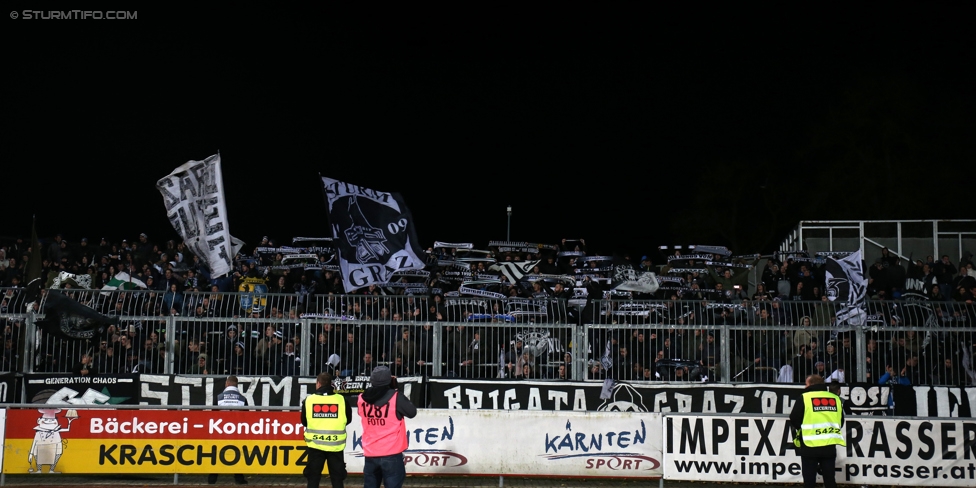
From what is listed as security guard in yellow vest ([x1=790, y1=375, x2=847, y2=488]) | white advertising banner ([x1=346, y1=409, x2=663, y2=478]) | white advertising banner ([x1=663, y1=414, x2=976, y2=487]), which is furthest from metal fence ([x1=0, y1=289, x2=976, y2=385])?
security guard in yellow vest ([x1=790, y1=375, x2=847, y2=488])

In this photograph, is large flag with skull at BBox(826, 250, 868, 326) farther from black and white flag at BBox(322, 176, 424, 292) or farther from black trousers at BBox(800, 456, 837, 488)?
black and white flag at BBox(322, 176, 424, 292)

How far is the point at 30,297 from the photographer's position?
1549cm

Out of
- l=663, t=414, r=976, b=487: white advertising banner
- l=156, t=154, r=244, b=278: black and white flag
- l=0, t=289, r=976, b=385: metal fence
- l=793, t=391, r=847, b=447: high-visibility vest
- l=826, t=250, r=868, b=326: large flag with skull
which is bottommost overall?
l=663, t=414, r=976, b=487: white advertising banner

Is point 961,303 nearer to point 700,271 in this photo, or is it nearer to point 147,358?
point 700,271

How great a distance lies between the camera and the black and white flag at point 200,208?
15.4 meters

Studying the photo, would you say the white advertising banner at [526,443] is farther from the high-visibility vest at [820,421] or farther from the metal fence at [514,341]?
the metal fence at [514,341]

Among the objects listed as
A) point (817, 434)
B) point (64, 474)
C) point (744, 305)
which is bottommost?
point (64, 474)

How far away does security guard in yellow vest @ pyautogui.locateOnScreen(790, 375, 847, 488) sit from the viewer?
32.9ft

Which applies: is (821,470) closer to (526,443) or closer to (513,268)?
(526,443)

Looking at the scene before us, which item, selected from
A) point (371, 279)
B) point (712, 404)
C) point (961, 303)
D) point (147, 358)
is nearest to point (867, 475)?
point (712, 404)

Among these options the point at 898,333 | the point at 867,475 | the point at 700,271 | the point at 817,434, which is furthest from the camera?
the point at 700,271

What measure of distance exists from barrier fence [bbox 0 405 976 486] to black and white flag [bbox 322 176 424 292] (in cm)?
395

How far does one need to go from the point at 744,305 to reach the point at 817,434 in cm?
567

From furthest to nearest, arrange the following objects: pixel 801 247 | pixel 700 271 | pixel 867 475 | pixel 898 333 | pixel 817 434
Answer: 1. pixel 801 247
2. pixel 700 271
3. pixel 898 333
4. pixel 867 475
5. pixel 817 434
